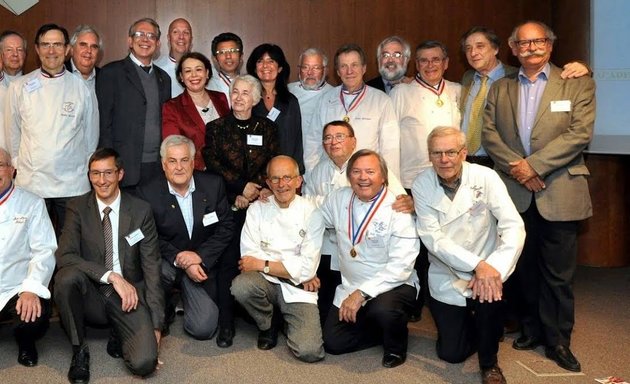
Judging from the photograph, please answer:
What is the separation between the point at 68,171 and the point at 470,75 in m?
2.78

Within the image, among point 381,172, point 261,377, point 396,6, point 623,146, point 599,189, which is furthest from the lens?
point 396,6

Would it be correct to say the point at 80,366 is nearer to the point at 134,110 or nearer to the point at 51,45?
the point at 134,110

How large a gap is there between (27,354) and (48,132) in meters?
1.36

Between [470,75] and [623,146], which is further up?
[470,75]

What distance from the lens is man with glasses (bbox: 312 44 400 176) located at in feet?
13.9

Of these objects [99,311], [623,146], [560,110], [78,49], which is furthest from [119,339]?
[623,146]

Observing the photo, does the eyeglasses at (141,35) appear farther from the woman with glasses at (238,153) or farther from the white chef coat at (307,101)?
the white chef coat at (307,101)

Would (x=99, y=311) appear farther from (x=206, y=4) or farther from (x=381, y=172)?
(x=206, y=4)

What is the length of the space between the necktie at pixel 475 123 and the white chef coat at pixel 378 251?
87cm

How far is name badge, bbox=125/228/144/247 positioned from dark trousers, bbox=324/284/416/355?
1.17 meters

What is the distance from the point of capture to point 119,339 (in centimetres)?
347

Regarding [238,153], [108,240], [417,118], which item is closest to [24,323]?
[108,240]

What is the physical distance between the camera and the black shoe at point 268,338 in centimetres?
374

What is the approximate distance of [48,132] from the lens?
4000 millimetres
